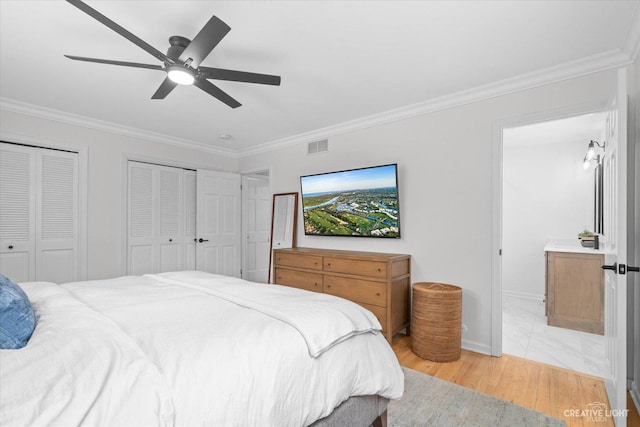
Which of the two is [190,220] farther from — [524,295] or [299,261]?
[524,295]

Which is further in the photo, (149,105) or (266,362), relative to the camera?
(149,105)

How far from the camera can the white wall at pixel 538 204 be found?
4566mm

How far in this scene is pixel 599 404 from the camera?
7.02ft

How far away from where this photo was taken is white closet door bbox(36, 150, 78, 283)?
3600 millimetres

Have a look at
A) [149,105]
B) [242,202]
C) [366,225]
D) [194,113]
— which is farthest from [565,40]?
[242,202]

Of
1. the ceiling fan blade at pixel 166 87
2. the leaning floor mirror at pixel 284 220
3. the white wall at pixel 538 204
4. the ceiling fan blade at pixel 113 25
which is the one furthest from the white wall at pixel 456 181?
the ceiling fan blade at pixel 113 25

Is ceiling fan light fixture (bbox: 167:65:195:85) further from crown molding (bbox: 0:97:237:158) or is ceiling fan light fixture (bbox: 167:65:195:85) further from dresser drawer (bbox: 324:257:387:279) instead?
crown molding (bbox: 0:97:237:158)

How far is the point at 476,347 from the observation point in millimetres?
3020

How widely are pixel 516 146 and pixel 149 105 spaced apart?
5.28 meters

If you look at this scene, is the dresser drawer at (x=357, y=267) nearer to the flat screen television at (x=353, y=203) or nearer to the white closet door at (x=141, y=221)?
the flat screen television at (x=353, y=203)

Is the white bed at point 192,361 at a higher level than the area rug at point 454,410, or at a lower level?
higher

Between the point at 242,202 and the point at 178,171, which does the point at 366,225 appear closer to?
the point at 242,202

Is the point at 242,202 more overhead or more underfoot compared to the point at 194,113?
more underfoot

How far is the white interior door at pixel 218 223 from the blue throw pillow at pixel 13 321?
381 cm
